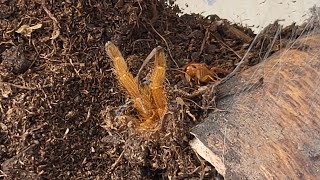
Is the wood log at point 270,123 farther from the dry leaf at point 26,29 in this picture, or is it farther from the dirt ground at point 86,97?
the dry leaf at point 26,29

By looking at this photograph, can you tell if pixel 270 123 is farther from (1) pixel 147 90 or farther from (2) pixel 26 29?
(2) pixel 26 29

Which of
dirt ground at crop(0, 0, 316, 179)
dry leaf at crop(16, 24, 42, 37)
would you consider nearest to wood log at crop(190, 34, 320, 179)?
dirt ground at crop(0, 0, 316, 179)

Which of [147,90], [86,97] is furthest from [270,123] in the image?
[86,97]

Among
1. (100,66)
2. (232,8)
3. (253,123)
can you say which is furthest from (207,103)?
(232,8)

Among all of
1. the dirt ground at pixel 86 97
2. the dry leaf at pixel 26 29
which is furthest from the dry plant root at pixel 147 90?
the dry leaf at pixel 26 29

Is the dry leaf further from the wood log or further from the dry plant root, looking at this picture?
the wood log

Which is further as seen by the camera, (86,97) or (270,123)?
(86,97)
